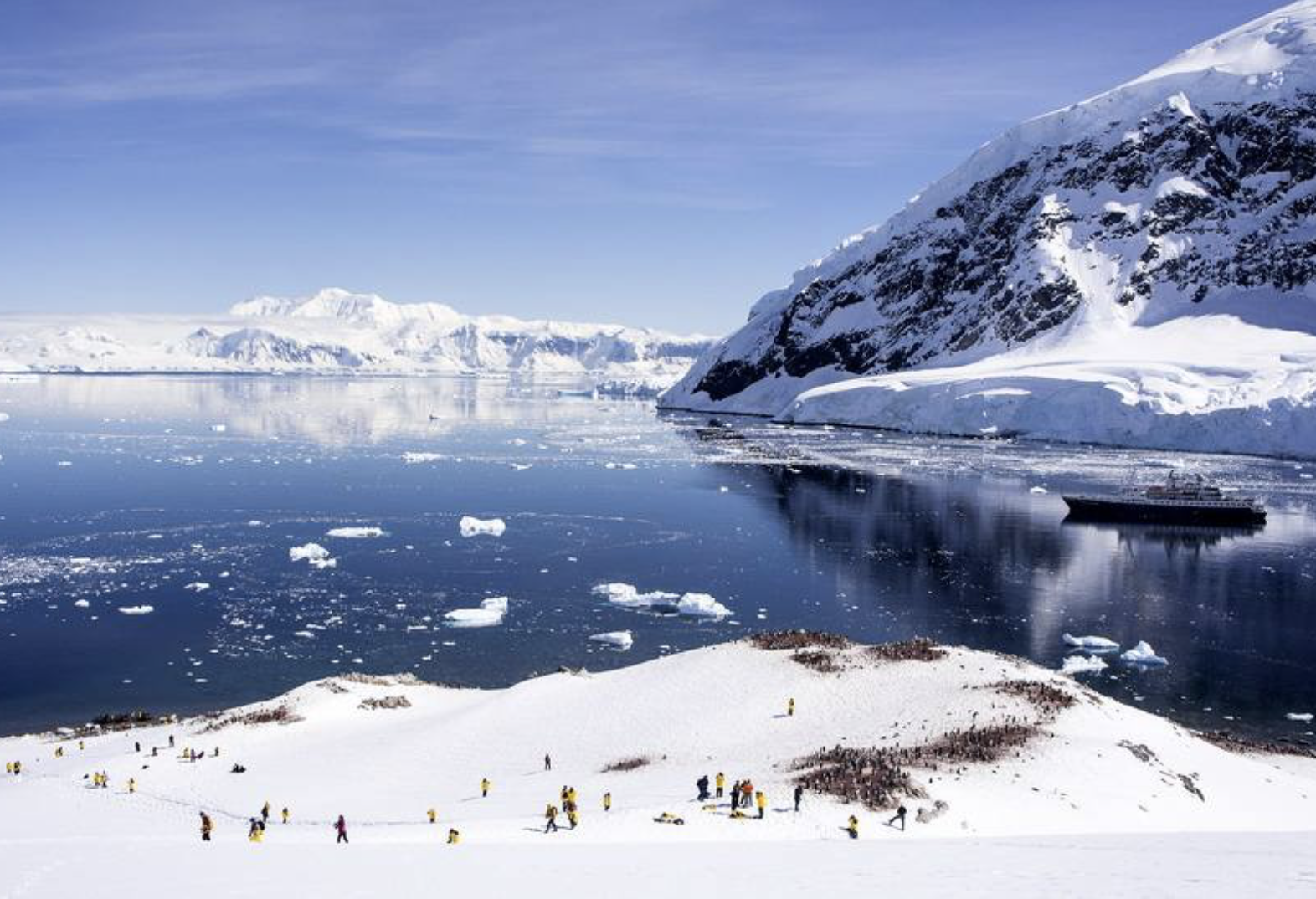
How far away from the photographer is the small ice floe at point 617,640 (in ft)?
172

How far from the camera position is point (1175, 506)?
88688 mm

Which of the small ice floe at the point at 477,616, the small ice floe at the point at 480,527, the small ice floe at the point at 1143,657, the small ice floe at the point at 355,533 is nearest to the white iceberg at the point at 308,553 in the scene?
the small ice floe at the point at 355,533

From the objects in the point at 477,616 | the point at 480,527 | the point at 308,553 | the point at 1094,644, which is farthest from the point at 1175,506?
the point at 308,553

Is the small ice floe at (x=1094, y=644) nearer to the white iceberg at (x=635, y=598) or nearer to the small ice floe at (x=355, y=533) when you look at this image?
the white iceberg at (x=635, y=598)

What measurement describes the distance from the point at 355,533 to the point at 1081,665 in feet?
161

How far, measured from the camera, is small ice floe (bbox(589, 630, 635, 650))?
172 feet

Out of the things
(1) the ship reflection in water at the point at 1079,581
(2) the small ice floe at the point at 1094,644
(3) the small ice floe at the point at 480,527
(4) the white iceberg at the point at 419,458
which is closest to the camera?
(1) the ship reflection in water at the point at 1079,581

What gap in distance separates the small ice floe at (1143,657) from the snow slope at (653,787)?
435 inches

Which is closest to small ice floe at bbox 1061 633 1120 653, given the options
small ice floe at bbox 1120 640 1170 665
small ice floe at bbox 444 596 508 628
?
small ice floe at bbox 1120 640 1170 665

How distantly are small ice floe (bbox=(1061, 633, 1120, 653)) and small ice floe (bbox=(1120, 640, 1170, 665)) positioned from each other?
130 centimetres

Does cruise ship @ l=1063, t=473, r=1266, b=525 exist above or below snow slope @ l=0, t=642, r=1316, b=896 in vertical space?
above

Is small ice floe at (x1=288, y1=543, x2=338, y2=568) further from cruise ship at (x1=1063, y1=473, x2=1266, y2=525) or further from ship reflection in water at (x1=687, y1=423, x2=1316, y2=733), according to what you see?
cruise ship at (x1=1063, y1=473, x2=1266, y2=525)

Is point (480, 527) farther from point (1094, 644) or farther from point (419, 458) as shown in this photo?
point (419, 458)

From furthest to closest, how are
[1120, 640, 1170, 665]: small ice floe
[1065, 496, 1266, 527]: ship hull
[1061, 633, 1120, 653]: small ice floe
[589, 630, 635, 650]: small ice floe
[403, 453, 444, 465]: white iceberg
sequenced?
1. [403, 453, 444, 465]: white iceberg
2. [1065, 496, 1266, 527]: ship hull
3. [589, 630, 635, 650]: small ice floe
4. [1061, 633, 1120, 653]: small ice floe
5. [1120, 640, 1170, 665]: small ice floe
